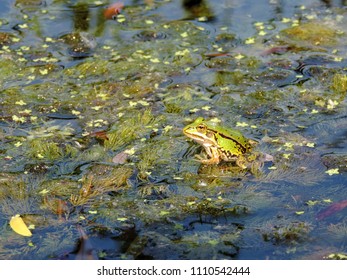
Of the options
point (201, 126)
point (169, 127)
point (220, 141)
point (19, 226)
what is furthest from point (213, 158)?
point (19, 226)

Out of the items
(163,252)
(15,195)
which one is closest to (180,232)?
(163,252)

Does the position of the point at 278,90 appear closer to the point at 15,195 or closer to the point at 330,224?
the point at 330,224

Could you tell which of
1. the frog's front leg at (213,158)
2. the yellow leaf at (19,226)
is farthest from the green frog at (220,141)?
the yellow leaf at (19,226)

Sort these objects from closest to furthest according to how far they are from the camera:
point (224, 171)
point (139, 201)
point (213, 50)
A: point (139, 201) < point (224, 171) < point (213, 50)

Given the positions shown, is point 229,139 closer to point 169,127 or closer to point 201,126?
point 201,126

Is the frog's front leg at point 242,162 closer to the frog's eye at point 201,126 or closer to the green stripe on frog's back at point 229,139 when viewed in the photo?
the green stripe on frog's back at point 229,139
